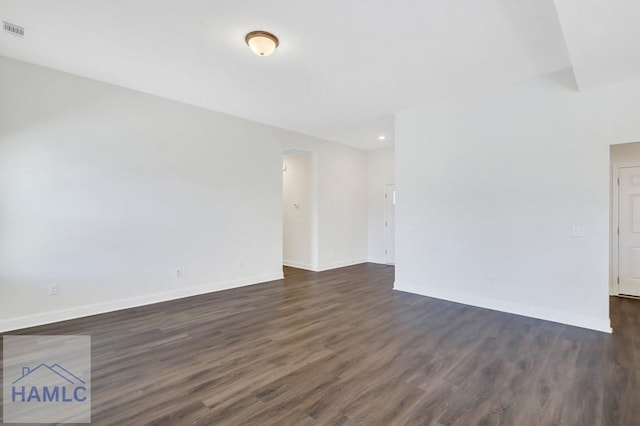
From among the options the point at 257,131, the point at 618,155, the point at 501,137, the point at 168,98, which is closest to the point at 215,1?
the point at 168,98

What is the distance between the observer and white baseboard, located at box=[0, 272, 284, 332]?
11.4 ft

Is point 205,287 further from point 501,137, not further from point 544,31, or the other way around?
point 544,31

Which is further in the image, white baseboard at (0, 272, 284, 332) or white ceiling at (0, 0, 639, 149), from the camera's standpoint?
white baseboard at (0, 272, 284, 332)

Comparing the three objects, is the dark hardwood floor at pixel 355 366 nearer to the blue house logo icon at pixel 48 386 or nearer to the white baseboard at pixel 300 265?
the blue house logo icon at pixel 48 386

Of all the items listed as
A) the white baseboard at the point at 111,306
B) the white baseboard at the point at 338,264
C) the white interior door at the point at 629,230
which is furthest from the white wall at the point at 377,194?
the white interior door at the point at 629,230

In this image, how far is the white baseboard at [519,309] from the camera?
3486mm

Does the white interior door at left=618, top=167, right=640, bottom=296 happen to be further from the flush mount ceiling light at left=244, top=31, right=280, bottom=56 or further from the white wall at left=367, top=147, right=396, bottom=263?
the flush mount ceiling light at left=244, top=31, right=280, bottom=56

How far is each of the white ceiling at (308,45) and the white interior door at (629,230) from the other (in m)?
2.36

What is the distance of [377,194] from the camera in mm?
7965

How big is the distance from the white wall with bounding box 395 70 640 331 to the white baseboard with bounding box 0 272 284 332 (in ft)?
9.85

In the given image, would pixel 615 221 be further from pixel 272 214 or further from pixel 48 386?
pixel 48 386

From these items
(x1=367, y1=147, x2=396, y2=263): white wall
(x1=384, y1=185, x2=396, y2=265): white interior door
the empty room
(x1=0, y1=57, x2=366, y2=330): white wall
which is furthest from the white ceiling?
(x1=384, y1=185, x2=396, y2=265): white interior door

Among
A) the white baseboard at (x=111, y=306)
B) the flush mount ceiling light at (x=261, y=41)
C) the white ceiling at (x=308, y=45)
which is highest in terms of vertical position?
the white ceiling at (x=308, y=45)

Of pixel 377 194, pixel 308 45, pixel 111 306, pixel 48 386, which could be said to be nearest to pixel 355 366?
pixel 48 386
